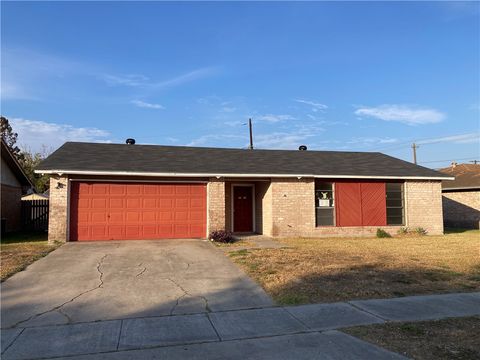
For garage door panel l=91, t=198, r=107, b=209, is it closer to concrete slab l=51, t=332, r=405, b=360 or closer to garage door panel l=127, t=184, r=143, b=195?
garage door panel l=127, t=184, r=143, b=195

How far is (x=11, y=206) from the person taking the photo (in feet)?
68.7

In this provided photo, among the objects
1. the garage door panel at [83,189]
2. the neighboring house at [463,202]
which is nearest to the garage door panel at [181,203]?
the garage door panel at [83,189]

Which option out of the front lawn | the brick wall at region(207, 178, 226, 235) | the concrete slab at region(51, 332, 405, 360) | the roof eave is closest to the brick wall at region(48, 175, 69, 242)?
the roof eave

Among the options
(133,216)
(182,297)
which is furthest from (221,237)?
(182,297)

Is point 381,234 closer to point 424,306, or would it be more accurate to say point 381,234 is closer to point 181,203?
point 181,203

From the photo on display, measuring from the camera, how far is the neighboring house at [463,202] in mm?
25391

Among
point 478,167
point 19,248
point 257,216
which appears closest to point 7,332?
point 19,248

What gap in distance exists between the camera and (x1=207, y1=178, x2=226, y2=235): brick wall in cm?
1669

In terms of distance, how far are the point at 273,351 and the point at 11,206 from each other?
1970 centimetres

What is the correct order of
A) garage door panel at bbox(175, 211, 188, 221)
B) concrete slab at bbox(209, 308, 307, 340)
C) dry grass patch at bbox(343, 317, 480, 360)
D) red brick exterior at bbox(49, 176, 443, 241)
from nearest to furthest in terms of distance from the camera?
dry grass patch at bbox(343, 317, 480, 360), concrete slab at bbox(209, 308, 307, 340), red brick exterior at bbox(49, 176, 443, 241), garage door panel at bbox(175, 211, 188, 221)

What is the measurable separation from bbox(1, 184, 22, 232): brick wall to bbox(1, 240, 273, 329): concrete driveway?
29.6 ft

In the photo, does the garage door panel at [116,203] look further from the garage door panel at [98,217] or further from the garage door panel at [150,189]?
the garage door panel at [150,189]

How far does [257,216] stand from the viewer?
65.6ft

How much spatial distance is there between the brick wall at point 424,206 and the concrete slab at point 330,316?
1369 centimetres
